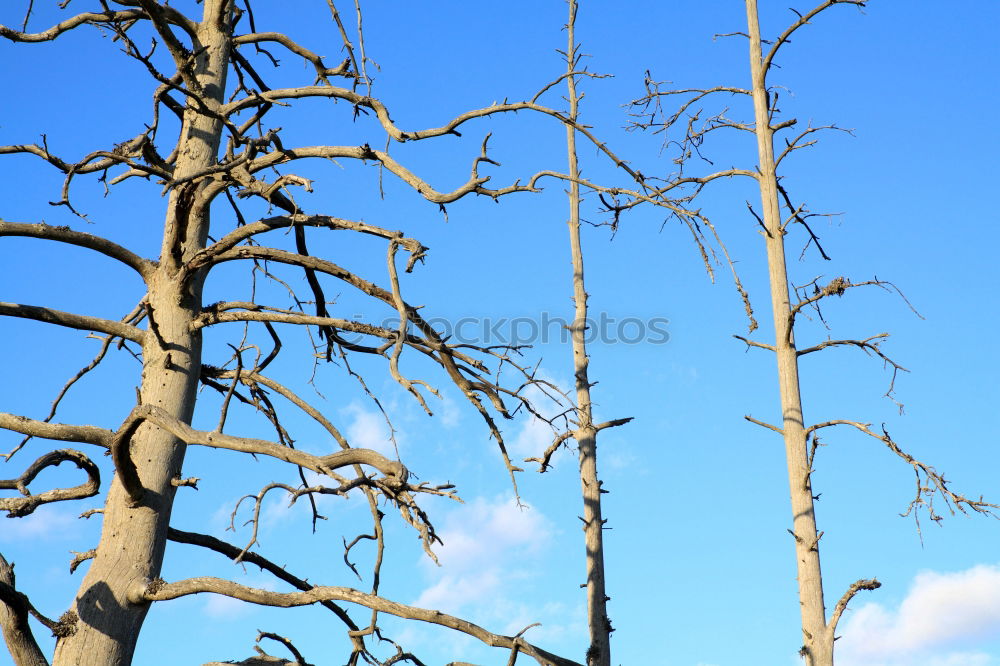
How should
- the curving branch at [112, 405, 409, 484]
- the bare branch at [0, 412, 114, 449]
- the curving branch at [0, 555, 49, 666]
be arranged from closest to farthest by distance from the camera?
the curving branch at [112, 405, 409, 484] < the curving branch at [0, 555, 49, 666] < the bare branch at [0, 412, 114, 449]

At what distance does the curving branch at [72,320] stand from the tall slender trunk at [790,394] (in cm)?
499

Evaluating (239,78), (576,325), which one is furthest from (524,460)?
(239,78)

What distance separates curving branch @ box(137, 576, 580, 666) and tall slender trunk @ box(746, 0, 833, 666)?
3.09 m

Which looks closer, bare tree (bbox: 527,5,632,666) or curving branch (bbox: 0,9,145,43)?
curving branch (bbox: 0,9,145,43)

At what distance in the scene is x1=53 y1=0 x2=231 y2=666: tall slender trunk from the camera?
498cm

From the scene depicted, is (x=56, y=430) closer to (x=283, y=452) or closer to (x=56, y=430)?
(x=56, y=430)

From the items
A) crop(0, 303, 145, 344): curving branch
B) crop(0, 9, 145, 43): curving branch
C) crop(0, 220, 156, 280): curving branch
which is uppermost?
crop(0, 9, 145, 43): curving branch

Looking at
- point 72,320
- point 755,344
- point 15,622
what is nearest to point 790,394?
point 755,344

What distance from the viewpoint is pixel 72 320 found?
545 centimetres

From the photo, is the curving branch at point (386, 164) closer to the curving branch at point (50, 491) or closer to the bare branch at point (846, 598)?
the curving branch at point (50, 491)

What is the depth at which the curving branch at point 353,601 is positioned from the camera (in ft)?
15.1

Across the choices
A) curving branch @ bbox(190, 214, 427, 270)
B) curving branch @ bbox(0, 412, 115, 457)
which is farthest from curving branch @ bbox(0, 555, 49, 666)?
curving branch @ bbox(190, 214, 427, 270)

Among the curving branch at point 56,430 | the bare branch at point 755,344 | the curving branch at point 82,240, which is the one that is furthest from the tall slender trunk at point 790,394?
the curving branch at point 56,430

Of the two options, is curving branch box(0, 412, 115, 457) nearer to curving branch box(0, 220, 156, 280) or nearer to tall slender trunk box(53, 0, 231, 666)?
tall slender trunk box(53, 0, 231, 666)
